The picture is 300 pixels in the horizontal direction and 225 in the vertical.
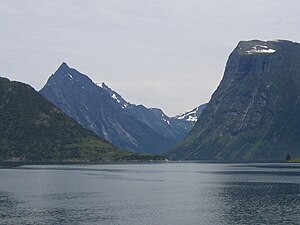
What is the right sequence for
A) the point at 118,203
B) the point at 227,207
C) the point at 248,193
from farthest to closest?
Result: the point at 248,193 → the point at 118,203 → the point at 227,207

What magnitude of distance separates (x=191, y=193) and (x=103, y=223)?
7453cm

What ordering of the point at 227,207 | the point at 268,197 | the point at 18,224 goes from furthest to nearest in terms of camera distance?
the point at 268,197 < the point at 227,207 < the point at 18,224

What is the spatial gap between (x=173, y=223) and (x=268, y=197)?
194 feet

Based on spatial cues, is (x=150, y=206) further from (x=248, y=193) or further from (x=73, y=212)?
(x=248, y=193)

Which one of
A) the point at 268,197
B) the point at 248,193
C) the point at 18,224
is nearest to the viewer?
the point at 18,224

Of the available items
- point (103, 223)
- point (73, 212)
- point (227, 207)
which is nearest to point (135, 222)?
point (103, 223)

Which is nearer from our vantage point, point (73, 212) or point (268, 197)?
point (73, 212)

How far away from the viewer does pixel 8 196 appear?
173625 millimetres

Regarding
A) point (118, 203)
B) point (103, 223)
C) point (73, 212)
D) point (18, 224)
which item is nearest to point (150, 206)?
point (118, 203)

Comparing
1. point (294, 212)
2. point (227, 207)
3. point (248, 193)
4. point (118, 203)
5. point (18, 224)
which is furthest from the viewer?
point (248, 193)

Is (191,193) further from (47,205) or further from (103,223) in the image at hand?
(103,223)

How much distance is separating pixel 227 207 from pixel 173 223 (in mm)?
31198

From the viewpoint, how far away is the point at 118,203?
157 meters

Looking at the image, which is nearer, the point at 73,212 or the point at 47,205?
the point at 73,212
